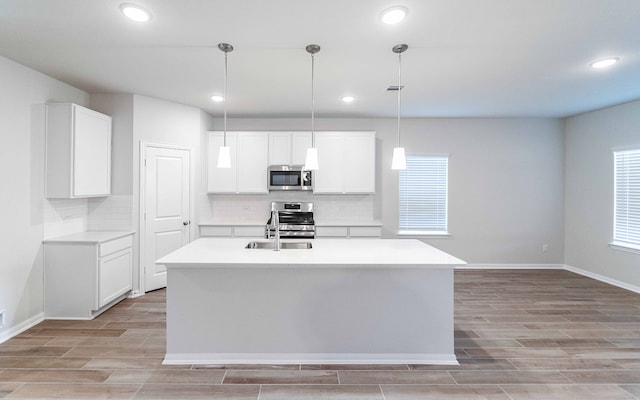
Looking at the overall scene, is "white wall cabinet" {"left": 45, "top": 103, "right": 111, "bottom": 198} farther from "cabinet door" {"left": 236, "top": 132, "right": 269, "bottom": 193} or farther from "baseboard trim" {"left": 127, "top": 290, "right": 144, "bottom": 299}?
"cabinet door" {"left": 236, "top": 132, "right": 269, "bottom": 193}

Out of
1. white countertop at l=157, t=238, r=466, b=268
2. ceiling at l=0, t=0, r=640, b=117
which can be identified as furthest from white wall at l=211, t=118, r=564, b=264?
white countertop at l=157, t=238, r=466, b=268

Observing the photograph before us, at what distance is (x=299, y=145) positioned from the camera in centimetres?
521

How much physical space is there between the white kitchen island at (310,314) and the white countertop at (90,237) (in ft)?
5.08

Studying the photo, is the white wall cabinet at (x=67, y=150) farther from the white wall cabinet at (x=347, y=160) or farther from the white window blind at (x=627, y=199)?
the white window blind at (x=627, y=199)

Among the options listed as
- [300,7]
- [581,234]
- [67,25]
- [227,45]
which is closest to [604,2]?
[300,7]

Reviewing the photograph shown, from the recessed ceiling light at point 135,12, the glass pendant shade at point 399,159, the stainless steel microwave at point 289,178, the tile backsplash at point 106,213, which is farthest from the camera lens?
the stainless steel microwave at point 289,178

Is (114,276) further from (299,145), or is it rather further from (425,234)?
(425,234)

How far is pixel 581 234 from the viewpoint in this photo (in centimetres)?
532

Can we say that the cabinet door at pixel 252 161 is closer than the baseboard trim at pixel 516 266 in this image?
Yes

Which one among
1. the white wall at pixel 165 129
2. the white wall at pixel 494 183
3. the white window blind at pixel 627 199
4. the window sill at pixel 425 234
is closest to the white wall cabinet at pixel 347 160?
the white wall at pixel 494 183

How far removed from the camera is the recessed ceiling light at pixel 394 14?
7.30 feet

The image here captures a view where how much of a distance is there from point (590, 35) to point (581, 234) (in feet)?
12.8

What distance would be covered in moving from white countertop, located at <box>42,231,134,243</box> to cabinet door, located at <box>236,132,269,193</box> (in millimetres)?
1783

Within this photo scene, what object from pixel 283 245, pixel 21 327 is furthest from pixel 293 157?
pixel 21 327
